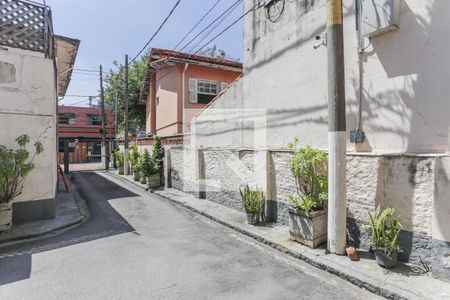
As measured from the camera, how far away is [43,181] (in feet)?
23.2

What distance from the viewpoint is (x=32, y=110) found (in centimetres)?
685

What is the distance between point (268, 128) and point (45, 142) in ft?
19.2

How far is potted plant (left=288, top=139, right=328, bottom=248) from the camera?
5.04 metres

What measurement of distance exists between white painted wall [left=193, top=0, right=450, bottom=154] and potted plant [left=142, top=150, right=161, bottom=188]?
232 inches

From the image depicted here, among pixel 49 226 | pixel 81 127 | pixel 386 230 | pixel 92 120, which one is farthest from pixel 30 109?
pixel 92 120

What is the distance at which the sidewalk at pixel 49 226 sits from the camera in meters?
5.89

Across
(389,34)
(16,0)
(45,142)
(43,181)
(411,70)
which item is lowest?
(43,181)

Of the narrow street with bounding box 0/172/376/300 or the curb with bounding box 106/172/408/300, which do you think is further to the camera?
the narrow street with bounding box 0/172/376/300

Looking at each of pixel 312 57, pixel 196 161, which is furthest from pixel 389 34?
pixel 196 161

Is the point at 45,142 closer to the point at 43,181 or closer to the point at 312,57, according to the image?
the point at 43,181

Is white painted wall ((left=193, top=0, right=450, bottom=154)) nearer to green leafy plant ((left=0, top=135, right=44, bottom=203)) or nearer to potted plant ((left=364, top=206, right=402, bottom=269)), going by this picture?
potted plant ((left=364, top=206, right=402, bottom=269))

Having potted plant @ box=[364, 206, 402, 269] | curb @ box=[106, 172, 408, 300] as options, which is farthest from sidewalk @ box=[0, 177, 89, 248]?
potted plant @ box=[364, 206, 402, 269]

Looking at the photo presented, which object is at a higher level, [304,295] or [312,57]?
[312,57]

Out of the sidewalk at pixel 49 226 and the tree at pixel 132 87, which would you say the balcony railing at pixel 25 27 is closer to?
the sidewalk at pixel 49 226
